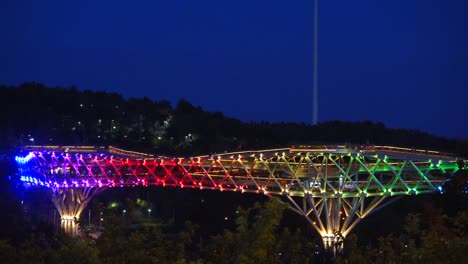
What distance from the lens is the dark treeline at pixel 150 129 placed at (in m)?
92.8

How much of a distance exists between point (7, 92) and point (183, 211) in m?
43.5

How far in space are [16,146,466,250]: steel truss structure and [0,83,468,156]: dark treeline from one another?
10855mm

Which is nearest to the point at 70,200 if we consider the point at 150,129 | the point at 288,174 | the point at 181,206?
the point at 181,206

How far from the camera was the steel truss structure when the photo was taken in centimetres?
5025

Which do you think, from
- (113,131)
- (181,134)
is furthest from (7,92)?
(181,134)

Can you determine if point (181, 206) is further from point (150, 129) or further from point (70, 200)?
point (150, 129)

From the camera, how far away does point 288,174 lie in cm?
Answer: 6147

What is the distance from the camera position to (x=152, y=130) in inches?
4006

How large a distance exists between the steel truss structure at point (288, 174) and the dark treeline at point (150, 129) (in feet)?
35.6

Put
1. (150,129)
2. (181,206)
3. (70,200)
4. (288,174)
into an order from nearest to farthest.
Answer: (288,174), (181,206), (70,200), (150,129)

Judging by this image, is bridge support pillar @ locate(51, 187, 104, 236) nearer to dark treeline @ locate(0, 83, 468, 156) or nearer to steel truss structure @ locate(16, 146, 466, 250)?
steel truss structure @ locate(16, 146, 466, 250)

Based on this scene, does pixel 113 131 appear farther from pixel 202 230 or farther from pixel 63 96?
pixel 202 230

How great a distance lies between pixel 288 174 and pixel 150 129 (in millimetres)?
43082

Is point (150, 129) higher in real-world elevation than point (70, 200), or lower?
higher
